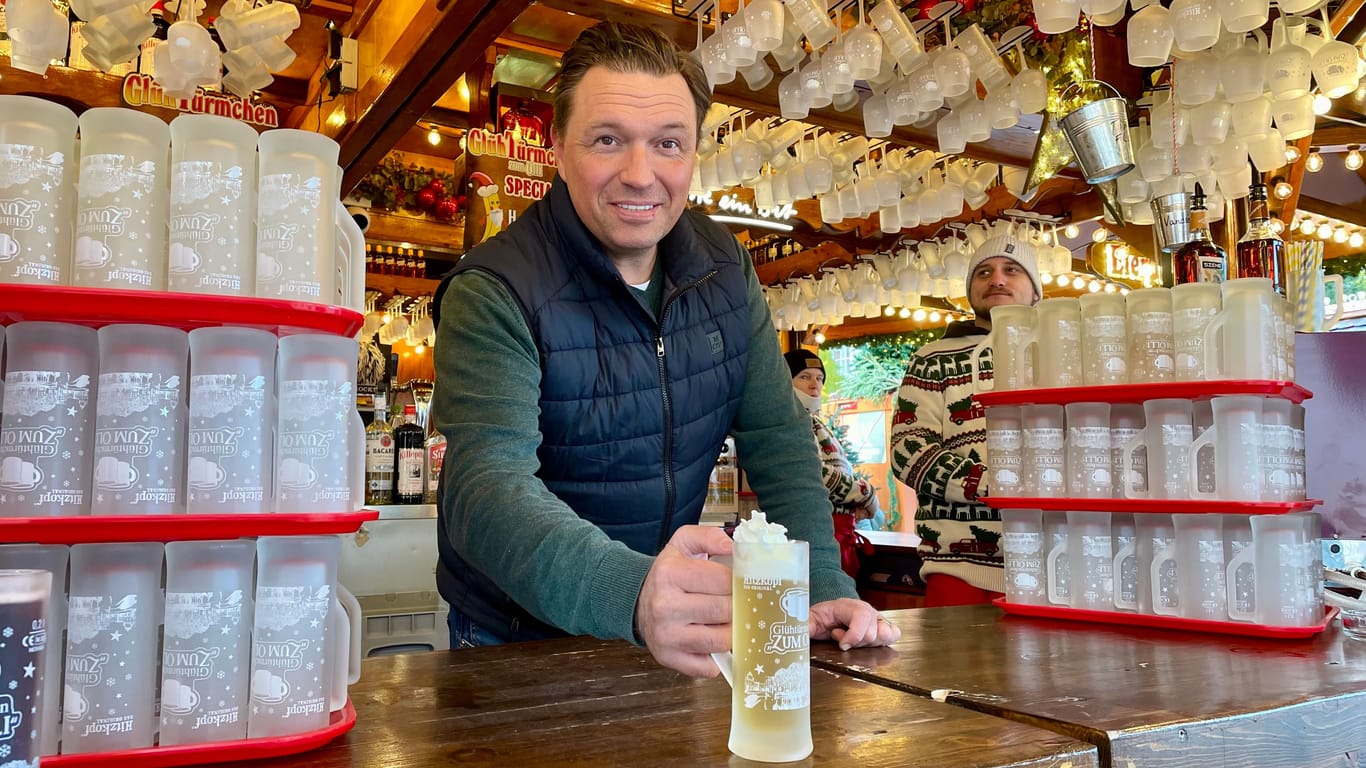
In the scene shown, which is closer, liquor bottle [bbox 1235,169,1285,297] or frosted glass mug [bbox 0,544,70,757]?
frosted glass mug [bbox 0,544,70,757]

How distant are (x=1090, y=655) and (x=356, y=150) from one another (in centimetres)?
→ 426

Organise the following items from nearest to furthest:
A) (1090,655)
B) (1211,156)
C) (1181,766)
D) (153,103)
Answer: (1181,766) < (1090,655) < (1211,156) < (153,103)

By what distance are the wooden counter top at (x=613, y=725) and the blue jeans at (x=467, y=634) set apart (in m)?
0.28

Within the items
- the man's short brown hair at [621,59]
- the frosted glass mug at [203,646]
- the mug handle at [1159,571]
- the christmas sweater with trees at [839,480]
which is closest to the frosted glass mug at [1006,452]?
the mug handle at [1159,571]

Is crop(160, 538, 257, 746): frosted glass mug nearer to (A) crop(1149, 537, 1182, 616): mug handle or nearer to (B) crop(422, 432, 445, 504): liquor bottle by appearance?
(A) crop(1149, 537, 1182, 616): mug handle

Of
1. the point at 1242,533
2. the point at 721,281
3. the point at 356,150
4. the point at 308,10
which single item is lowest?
the point at 1242,533

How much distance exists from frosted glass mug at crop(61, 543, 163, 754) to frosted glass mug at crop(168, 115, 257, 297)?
0.89 ft

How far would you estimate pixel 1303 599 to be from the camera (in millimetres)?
1626

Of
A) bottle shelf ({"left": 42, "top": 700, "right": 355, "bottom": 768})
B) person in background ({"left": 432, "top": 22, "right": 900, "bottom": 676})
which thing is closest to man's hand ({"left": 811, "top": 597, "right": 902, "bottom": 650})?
person in background ({"left": 432, "top": 22, "right": 900, "bottom": 676})


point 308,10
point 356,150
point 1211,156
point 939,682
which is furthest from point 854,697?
point 308,10

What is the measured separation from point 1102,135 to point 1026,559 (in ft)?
4.03

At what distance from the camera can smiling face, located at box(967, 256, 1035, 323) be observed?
10.8ft

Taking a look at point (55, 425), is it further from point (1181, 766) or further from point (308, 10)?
point (308, 10)

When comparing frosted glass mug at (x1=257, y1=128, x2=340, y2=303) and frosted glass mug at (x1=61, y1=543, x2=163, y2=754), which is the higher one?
frosted glass mug at (x1=257, y1=128, x2=340, y2=303)
